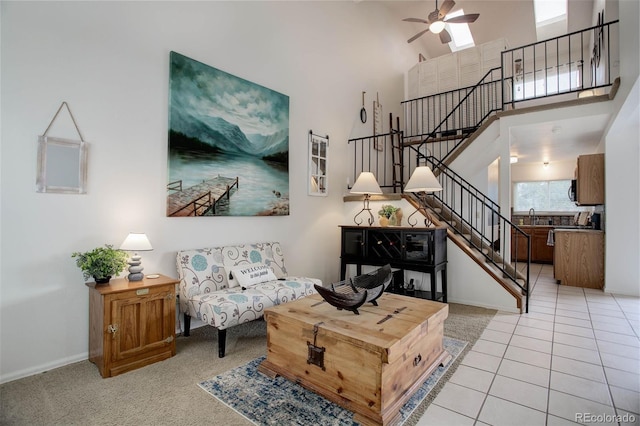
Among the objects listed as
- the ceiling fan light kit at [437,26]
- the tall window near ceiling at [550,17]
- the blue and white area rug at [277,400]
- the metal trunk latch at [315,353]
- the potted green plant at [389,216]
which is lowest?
the blue and white area rug at [277,400]

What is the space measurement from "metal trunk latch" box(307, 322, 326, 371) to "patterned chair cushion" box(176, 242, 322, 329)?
93cm

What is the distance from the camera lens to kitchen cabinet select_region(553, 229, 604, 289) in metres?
5.07

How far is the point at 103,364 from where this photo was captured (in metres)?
2.30

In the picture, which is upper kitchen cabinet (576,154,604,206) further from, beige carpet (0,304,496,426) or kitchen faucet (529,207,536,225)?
beige carpet (0,304,496,426)

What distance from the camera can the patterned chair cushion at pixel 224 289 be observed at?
273cm

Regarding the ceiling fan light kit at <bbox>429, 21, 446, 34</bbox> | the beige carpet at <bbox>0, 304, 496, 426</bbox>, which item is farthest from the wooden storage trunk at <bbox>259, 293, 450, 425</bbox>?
the ceiling fan light kit at <bbox>429, 21, 446, 34</bbox>

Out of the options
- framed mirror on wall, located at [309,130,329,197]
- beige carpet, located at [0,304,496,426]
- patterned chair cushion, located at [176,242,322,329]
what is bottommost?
beige carpet, located at [0,304,496,426]

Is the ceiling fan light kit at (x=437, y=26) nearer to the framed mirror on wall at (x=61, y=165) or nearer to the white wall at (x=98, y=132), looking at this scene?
the white wall at (x=98, y=132)

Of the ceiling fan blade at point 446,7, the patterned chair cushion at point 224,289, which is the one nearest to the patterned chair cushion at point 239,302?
the patterned chair cushion at point 224,289

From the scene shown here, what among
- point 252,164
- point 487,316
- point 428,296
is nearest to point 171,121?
point 252,164

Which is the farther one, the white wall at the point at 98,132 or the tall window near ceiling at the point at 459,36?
the tall window near ceiling at the point at 459,36

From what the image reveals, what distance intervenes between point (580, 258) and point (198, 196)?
595cm

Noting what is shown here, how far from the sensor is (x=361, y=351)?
1817 mm

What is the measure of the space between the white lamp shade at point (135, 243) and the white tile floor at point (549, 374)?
2.39 m
